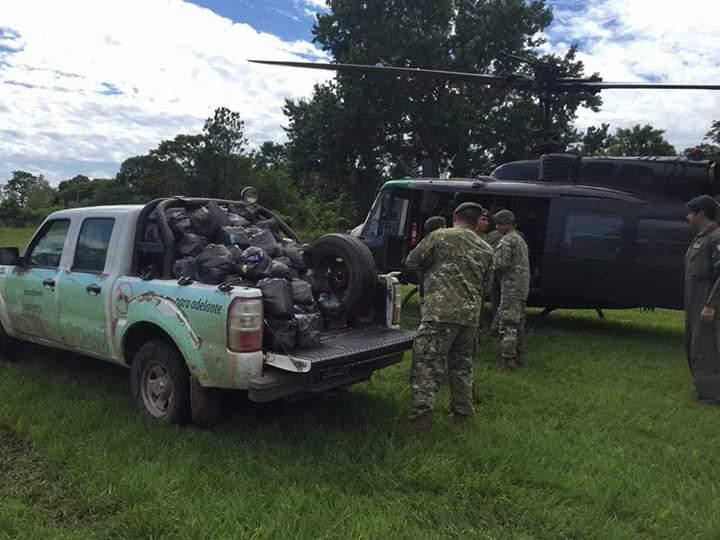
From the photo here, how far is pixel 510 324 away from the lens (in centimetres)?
676

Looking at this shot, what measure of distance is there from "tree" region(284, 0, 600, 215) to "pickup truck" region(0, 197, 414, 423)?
21319mm

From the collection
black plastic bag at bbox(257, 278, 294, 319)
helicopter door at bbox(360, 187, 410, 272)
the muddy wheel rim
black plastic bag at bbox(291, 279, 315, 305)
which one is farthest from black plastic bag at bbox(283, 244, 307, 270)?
helicopter door at bbox(360, 187, 410, 272)

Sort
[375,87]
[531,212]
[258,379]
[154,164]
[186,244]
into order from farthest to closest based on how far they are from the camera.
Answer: [154,164] < [375,87] < [531,212] < [186,244] < [258,379]

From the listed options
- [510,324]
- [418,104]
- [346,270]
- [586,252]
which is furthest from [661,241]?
[418,104]

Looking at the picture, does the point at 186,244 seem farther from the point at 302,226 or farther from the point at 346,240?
the point at 302,226

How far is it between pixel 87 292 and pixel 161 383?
44.1 inches

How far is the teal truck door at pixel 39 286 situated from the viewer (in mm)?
5438

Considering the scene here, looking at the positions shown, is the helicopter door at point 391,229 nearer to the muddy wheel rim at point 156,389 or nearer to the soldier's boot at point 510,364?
the soldier's boot at point 510,364

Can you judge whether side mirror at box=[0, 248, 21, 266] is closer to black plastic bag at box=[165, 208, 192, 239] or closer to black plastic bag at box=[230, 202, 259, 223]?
black plastic bag at box=[165, 208, 192, 239]

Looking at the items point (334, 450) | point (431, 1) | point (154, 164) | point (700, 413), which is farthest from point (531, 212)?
point (154, 164)

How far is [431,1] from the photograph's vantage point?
2711 centimetres

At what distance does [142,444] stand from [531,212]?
757cm

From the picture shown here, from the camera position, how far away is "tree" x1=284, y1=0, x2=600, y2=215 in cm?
2592

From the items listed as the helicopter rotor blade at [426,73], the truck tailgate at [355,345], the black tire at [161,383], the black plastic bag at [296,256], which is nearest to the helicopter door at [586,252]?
the helicopter rotor blade at [426,73]
